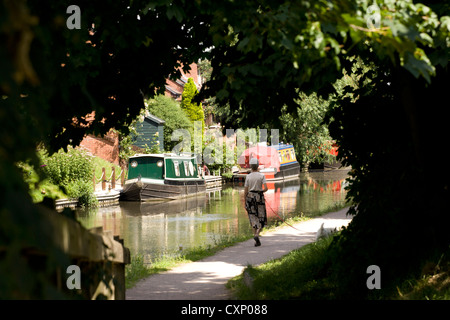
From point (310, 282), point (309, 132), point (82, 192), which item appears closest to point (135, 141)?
point (309, 132)

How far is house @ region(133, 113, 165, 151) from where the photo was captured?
48125mm

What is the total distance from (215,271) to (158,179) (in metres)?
23.9

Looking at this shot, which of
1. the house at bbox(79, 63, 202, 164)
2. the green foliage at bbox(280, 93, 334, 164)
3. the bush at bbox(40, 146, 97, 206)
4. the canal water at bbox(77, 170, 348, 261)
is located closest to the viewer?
the canal water at bbox(77, 170, 348, 261)

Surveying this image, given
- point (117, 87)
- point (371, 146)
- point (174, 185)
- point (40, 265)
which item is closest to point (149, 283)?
point (117, 87)

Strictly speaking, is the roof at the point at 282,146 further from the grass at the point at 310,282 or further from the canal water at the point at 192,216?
the grass at the point at 310,282

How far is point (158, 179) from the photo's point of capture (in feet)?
114

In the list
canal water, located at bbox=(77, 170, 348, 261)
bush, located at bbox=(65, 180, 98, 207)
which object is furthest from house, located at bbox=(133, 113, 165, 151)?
bush, located at bbox=(65, 180, 98, 207)

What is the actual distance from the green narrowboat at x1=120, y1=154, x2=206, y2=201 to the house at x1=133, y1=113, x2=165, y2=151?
1117 cm

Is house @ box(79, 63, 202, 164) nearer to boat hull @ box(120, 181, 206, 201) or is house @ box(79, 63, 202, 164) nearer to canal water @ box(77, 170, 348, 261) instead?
boat hull @ box(120, 181, 206, 201)

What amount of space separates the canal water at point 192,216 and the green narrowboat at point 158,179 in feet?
2.49

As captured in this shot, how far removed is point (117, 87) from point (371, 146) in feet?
11.0

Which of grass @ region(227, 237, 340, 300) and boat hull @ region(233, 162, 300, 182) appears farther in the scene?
boat hull @ region(233, 162, 300, 182)

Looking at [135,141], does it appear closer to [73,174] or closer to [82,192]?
[73,174]
